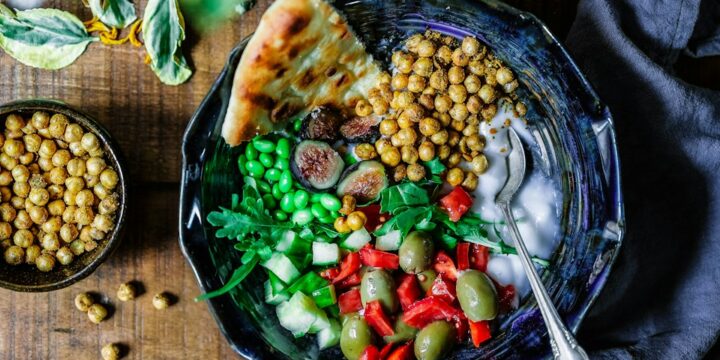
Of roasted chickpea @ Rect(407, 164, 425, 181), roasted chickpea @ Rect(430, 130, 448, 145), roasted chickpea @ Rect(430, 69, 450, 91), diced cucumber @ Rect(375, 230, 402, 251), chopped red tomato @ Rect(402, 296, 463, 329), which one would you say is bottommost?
chopped red tomato @ Rect(402, 296, 463, 329)

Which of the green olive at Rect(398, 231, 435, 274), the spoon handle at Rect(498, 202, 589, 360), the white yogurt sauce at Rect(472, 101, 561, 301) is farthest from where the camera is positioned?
the white yogurt sauce at Rect(472, 101, 561, 301)

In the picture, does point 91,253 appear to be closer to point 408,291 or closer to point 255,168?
point 255,168

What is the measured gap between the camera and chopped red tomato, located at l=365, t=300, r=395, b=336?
2.03 m

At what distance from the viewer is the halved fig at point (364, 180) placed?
2.10m

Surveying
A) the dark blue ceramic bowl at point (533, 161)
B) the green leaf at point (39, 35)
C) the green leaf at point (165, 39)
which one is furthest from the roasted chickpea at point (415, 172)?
the green leaf at point (39, 35)

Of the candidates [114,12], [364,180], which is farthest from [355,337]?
[114,12]

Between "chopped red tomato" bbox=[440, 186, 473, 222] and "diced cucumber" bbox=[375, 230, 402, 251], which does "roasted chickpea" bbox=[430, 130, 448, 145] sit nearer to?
"chopped red tomato" bbox=[440, 186, 473, 222]

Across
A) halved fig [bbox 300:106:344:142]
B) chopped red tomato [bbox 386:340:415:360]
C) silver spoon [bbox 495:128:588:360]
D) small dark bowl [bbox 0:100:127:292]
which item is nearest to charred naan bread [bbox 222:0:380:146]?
halved fig [bbox 300:106:344:142]

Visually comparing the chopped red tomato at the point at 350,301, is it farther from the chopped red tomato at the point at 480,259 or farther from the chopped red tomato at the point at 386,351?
the chopped red tomato at the point at 480,259

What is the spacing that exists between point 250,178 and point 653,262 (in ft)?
3.95

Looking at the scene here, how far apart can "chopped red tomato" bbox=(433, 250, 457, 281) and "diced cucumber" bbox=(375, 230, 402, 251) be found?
12cm

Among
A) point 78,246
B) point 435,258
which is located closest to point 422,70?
point 435,258

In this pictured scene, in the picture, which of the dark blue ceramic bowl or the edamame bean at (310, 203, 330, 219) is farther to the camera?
the edamame bean at (310, 203, 330, 219)

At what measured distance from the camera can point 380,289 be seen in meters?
2.04
